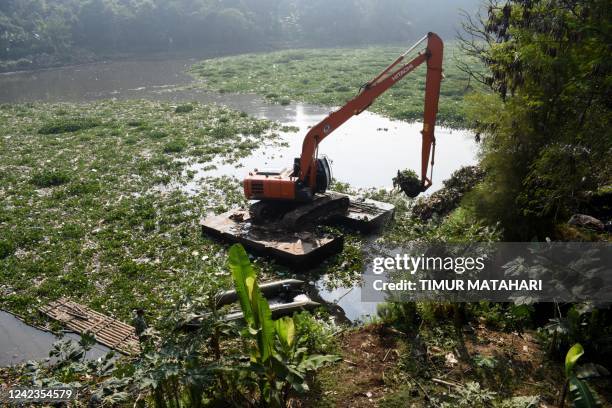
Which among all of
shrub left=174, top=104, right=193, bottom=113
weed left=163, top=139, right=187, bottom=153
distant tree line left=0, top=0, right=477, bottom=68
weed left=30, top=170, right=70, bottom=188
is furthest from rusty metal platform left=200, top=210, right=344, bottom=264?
distant tree line left=0, top=0, right=477, bottom=68

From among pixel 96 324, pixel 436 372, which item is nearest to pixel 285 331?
pixel 436 372

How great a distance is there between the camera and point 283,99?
2819 cm

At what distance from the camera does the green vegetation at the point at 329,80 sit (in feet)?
82.5

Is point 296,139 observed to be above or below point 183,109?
below

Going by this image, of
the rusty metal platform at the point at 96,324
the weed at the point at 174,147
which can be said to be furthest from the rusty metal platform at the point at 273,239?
the weed at the point at 174,147

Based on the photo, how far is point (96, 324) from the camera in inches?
322

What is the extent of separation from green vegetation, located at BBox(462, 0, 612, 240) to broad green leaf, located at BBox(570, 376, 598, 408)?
10.1ft

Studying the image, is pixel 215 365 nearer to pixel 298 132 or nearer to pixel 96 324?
pixel 96 324

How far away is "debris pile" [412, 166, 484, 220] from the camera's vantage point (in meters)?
12.2

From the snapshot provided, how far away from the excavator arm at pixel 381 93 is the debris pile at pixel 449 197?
103cm

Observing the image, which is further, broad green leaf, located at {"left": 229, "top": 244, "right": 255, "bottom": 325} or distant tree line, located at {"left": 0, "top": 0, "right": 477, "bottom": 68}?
distant tree line, located at {"left": 0, "top": 0, "right": 477, "bottom": 68}

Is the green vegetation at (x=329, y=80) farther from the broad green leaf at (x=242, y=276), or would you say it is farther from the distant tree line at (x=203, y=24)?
the broad green leaf at (x=242, y=276)

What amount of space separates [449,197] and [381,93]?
3.40 m

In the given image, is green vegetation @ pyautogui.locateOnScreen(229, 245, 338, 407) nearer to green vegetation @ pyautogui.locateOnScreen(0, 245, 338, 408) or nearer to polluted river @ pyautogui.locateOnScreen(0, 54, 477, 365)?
green vegetation @ pyautogui.locateOnScreen(0, 245, 338, 408)
